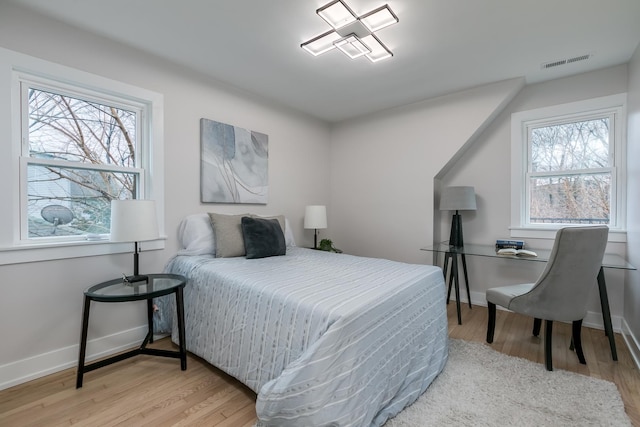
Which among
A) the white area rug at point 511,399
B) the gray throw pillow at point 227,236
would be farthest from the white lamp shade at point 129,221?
the white area rug at point 511,399

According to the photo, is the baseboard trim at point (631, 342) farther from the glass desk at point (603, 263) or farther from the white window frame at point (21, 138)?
the white window frame at point (21, 138)

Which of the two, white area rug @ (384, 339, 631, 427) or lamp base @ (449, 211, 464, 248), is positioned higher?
lamp base @ (449, 211, 464, 248)

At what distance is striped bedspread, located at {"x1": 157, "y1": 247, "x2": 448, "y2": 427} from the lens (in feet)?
4.20

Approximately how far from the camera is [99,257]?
221 centimetres

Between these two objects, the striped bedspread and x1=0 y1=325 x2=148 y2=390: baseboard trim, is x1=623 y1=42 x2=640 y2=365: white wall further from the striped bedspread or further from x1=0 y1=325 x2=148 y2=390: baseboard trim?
x1=0 y1=325 x2=148 y2=390: baseboard trim

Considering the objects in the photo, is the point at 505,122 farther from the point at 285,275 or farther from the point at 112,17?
the point at 112,17

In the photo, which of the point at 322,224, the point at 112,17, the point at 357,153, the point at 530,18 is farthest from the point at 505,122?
the point at 112,17

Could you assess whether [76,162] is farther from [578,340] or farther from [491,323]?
[578,340]

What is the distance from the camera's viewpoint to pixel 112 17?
1995mm

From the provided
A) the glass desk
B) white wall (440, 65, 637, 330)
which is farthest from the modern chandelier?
the glass desk

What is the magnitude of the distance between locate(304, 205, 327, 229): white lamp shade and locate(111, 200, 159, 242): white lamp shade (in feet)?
6.36

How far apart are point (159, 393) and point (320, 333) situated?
47.1 inches

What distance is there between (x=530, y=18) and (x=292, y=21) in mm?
1640

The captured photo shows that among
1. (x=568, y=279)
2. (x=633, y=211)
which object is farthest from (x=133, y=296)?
(x=633, y=211)
